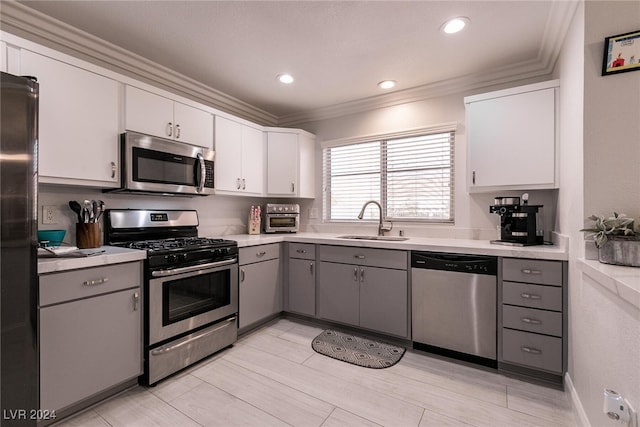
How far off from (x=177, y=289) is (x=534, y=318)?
256cm

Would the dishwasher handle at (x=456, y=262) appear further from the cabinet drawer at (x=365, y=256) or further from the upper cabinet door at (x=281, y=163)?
the upper cabinet door at (x=281, y=163)

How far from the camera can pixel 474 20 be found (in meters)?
2.00

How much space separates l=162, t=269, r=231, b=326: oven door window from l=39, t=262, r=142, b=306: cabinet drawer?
9.4 inches

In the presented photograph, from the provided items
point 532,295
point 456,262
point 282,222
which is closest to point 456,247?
point 456,262

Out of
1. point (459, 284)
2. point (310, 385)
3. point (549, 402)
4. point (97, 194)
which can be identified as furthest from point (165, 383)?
point (549, 402)

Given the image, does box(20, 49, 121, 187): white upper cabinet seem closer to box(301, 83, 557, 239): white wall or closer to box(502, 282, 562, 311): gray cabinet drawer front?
box(301, 83, 557, 239): white wall

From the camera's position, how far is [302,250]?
3.08m

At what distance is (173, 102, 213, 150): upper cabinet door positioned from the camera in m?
2.57

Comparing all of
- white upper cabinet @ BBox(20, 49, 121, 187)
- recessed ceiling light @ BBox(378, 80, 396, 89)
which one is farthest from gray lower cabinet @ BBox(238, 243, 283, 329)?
recessed ceiling light @ BBox(378, 80, 396, 89)

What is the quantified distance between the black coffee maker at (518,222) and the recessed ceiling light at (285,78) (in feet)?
7.32

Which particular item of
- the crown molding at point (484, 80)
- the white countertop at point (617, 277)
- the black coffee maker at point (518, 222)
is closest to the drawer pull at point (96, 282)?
the white countertop at point (617, 277)

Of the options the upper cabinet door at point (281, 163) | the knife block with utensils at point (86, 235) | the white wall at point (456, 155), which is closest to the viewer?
the knife block with utensils at point (86, 235)

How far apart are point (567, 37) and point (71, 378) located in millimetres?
3737

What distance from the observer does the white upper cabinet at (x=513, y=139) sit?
2260 mm
